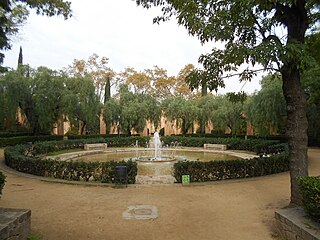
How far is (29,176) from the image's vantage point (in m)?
8.59

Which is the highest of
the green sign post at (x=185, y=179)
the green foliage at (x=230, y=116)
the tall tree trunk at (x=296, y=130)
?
the green foliage at (x=230, y=116)

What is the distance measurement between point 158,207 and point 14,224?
2.74 m

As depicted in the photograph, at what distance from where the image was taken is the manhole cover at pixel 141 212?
15.8 ft

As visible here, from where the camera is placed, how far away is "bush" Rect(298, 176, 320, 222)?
3.43 meters

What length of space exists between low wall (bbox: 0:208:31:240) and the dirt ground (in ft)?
1.37

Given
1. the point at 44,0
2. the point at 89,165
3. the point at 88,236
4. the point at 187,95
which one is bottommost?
the point at 88,236

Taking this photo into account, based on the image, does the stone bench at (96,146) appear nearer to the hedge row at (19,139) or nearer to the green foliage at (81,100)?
the green foliage at (81,100)

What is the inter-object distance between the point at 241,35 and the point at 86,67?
30.5m

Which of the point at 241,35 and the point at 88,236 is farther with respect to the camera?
the point at 241,35

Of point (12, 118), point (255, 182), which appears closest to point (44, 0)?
point (255, 182)

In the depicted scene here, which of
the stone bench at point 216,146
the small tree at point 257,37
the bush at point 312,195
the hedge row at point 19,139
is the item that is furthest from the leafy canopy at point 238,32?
the hedge row at point 19,139

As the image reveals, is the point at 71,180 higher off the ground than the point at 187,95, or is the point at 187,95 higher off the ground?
the point at 187,95

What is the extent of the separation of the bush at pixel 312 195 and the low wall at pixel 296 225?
0.50 feet

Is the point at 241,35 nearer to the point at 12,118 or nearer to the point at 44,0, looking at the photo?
the point at 44,0
